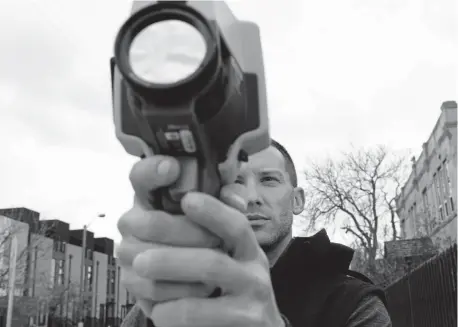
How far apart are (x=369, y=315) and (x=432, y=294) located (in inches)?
232

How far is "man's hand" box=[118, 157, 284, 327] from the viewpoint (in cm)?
102

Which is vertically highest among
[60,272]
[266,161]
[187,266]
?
[60,272]

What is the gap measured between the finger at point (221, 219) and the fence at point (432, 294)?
545cm

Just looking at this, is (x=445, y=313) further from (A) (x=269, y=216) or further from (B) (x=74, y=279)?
(B) (x=74, y=279)

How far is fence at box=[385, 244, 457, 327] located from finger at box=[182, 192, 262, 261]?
5447mm

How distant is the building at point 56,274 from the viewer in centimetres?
3271

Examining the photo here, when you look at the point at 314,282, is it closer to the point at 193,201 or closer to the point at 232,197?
the point at 232,197

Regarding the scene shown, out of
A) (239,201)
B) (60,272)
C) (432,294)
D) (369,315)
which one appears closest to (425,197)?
(432,294)

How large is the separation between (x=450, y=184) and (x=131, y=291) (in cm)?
2867

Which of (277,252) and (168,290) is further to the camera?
(277,252)

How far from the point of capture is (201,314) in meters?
1.04

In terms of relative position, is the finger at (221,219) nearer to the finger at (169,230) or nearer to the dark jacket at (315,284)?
the finger at (169,230)

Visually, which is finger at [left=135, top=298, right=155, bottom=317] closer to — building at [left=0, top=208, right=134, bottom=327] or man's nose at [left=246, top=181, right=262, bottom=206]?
man's nose at [left=246, top=181, right=262, bottom=206]

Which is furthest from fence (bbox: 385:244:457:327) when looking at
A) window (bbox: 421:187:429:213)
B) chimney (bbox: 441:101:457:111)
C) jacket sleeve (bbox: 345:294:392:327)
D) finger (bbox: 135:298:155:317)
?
window (bbox: 421:187:429:213)
